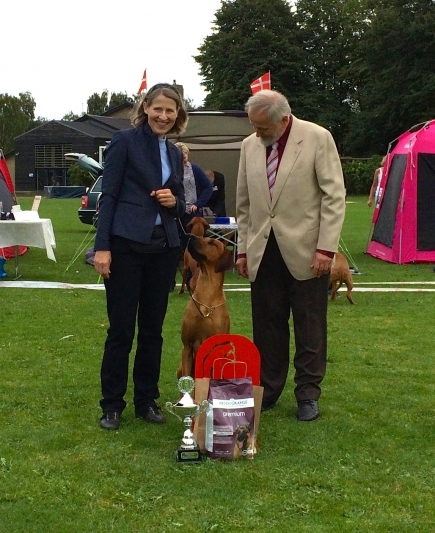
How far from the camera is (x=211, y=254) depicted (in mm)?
4449

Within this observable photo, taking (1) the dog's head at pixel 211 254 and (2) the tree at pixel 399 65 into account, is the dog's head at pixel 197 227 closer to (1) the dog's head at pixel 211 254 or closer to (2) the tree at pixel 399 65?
(1) the dog's head at pixel 211 254

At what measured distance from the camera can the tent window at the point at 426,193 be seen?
39.8ft

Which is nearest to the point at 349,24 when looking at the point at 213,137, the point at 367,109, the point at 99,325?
the point at 367,109

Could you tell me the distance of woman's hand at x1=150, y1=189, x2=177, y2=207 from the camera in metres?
3.90

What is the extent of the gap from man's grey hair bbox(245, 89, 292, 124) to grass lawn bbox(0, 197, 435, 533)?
165 cm

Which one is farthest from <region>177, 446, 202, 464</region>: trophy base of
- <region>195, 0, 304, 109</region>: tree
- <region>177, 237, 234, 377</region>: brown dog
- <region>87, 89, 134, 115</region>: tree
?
<region>87, 89, 134, 115</region>: tree

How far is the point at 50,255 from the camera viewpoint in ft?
34.1

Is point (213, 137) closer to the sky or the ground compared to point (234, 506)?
closer to the sky

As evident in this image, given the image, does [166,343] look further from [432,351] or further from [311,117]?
[311,117]

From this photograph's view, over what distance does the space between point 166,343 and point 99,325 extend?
0.98 m

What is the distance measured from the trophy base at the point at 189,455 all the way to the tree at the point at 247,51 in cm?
4265

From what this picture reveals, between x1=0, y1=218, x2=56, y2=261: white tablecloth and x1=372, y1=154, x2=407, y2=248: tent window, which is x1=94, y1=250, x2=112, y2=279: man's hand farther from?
x1=372, y1=154, x2=407, y2=248: tent window

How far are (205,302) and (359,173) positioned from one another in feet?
117

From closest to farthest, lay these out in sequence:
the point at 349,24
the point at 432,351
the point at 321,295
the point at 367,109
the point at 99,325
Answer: the point at 321,295, the point at 432,351, the point at 99,325, the point at 367,109, the point at 349,24
